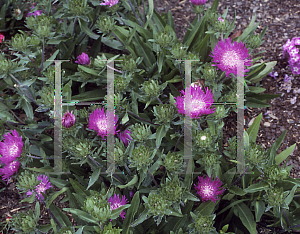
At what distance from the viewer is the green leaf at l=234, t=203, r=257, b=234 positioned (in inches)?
76.4

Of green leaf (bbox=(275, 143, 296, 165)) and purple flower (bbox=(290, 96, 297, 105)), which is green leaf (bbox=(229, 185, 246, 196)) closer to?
green leaf (bbox=(275, 143, 296, 165))

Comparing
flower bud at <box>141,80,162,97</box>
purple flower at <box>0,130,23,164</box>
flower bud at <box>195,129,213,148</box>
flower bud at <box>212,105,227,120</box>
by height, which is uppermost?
flower bud at <box>141,80,162,97</box>

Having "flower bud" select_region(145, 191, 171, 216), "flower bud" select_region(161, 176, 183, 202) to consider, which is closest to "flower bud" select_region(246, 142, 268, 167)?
"flower bud" select_region(161, 176, 183, 202)

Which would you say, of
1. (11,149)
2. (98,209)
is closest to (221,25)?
(98,209)

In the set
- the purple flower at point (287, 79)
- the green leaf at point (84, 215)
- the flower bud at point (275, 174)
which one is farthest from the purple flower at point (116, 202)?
the purple flower at point (287, 79)

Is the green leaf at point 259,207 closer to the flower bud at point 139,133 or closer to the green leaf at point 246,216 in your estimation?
the green leaf at point 246,216

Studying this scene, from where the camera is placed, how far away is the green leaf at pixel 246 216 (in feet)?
6.37

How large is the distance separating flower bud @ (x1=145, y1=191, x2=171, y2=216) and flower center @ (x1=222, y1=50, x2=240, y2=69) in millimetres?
927

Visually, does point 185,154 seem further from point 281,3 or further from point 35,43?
point 281,3

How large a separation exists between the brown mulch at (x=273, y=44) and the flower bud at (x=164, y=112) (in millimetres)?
889

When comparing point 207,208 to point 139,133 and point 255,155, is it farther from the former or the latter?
point 139,133

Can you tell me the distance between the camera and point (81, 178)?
2180mm

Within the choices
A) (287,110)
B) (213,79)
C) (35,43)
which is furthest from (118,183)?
(287,110)

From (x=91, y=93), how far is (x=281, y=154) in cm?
151
